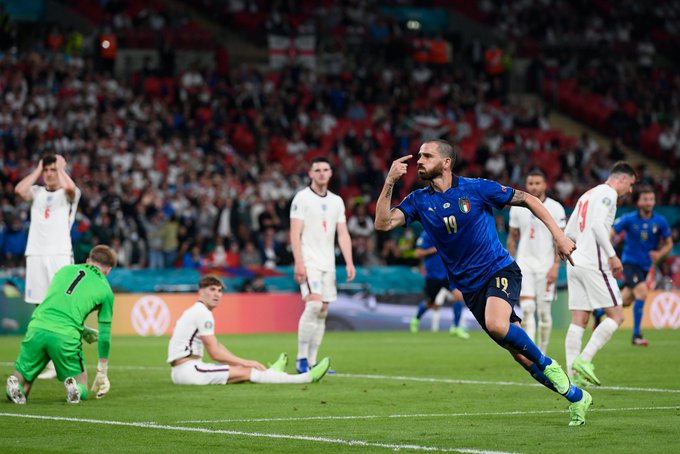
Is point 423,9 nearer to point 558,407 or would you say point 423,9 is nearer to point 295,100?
point 295,100

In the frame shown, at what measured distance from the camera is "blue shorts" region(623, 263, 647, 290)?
21.0 m

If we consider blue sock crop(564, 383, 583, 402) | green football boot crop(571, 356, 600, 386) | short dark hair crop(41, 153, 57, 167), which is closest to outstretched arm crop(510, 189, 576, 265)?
blue sock crop(564, 383, 583, 402)

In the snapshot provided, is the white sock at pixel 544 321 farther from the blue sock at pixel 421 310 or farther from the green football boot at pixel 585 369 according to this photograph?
the blue sock at pixel 421 310

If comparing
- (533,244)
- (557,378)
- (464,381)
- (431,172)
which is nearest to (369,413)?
(557,378)

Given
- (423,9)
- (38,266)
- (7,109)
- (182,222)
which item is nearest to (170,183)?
(182,222)

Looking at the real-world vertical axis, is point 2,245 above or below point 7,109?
below

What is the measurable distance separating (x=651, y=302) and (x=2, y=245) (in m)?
14.3

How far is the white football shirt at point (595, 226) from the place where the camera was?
45.7 ft

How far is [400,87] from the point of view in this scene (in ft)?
132

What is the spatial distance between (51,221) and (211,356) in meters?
2.86

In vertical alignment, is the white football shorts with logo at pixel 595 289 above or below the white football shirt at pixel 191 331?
above

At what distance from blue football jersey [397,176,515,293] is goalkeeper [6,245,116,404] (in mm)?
3740

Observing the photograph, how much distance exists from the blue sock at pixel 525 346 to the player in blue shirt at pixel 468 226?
0.07 metres

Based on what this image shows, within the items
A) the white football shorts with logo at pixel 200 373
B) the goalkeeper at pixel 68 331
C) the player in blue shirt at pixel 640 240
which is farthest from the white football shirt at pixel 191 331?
the player in blue shirt at pixel 640 240
